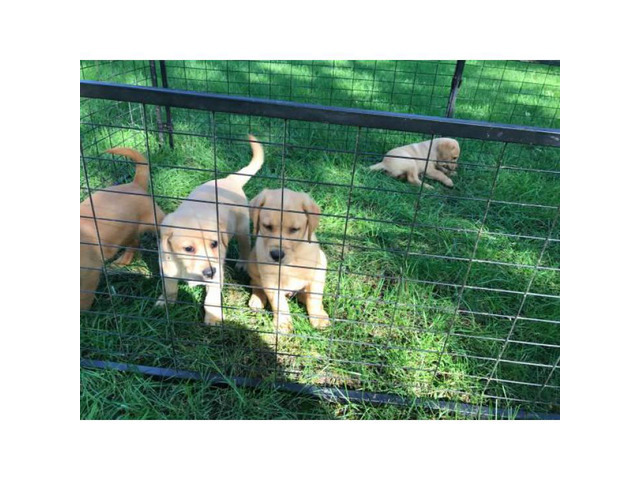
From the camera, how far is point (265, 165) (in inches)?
156

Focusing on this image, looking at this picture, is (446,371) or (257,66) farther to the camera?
(257,66)

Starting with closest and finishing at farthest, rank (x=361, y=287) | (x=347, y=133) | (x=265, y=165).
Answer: (x=361, y=287), (x=265, y=165), (x=347, y=133)

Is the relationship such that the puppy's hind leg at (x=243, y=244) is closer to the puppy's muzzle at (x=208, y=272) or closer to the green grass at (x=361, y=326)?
the green grass at (x=361, y=326)

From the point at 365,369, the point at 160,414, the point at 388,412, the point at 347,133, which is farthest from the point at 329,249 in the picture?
the point at 347,133

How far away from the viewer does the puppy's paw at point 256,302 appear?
2490 millimetres

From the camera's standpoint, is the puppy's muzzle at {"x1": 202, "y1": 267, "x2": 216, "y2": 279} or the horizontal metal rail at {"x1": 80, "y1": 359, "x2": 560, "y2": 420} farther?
the puppy's muzzle at {"x1": 202, "y1": 267, "x2": 216, "y2": 279}

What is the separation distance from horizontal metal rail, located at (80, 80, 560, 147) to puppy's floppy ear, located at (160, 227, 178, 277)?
3.35 feet

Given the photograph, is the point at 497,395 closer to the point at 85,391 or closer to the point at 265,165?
the point at 85,391

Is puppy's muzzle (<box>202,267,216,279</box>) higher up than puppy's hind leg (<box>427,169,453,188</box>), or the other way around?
puppy's muzzle (<box>202,267,216,279</box>)

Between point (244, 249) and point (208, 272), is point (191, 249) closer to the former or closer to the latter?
point (208, 272)

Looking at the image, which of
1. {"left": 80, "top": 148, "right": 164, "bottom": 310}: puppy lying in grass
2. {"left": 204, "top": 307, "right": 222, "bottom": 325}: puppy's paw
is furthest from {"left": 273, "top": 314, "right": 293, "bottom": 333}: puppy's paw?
{"left": 80, "top": 148, "right": 164, "bottom": 310}: puppy lying in grass

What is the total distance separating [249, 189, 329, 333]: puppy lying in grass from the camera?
2.23 m

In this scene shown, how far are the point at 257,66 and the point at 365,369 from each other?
5872 millimetres

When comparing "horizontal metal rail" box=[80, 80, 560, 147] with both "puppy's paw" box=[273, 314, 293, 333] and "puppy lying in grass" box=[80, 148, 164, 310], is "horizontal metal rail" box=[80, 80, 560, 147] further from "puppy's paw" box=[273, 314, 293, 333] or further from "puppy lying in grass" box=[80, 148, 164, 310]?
"puppy's paw" box=[273, 314, 293, 333]
